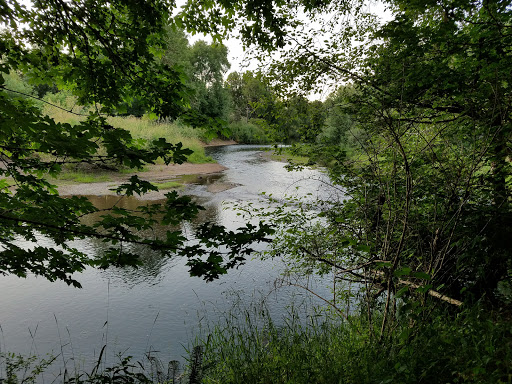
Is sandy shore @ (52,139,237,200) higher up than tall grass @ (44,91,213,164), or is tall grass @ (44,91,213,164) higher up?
tall grass @ (44,91,213,164)

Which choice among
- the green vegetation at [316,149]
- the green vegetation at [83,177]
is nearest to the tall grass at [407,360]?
the green vegetation at [316,149]

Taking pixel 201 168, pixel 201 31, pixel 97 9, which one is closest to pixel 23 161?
pixel 97 9

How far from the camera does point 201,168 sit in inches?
950

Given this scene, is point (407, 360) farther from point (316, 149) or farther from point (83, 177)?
point (83, 177)

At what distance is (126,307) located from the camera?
668cm

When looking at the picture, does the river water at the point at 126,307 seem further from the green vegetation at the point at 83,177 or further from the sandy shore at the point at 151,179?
the green vegetation at the point at 83,177

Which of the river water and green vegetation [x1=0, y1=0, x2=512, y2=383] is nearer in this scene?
green vegetation [x1=0, y1=0, x2=512, y2=383]

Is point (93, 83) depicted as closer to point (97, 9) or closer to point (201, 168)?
point (97, 9)

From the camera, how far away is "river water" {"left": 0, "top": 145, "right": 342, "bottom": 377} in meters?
5.44

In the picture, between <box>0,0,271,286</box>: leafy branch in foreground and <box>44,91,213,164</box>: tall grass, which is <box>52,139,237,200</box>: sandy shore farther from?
<box>0,0,271,286</box>: leafy branch in foreground

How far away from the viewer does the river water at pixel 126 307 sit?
17.9 ft

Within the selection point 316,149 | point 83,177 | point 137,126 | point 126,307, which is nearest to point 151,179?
point 83,177

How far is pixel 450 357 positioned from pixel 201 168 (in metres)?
22.5

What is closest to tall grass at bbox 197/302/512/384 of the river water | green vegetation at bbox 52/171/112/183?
the river water
